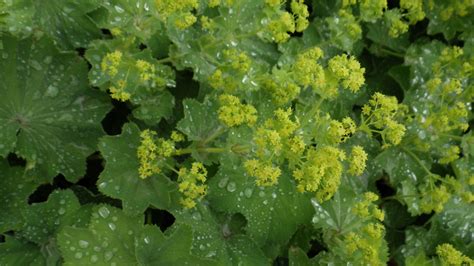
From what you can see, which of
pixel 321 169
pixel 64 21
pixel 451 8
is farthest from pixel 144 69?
pixel 451 8

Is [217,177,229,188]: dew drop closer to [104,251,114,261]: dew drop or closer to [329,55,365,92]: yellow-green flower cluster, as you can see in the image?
[104,251,114,261]: dew drop

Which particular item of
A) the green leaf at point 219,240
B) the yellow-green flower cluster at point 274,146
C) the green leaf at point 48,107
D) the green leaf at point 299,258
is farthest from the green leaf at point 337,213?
the green leaf at point 48,107

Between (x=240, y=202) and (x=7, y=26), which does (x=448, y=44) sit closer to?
(x=240, y=202)

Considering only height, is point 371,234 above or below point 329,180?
below

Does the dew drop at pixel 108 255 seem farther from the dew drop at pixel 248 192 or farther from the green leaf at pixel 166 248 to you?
the dew drop at pixel 248 192

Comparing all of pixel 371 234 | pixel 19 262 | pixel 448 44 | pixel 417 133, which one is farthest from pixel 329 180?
pixel 448 44

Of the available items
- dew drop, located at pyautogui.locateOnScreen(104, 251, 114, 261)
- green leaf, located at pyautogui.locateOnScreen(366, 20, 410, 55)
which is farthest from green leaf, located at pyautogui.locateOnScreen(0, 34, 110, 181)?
green leaf, located at pyautogui.locateOnScreen(366, 20, 410, 55)
